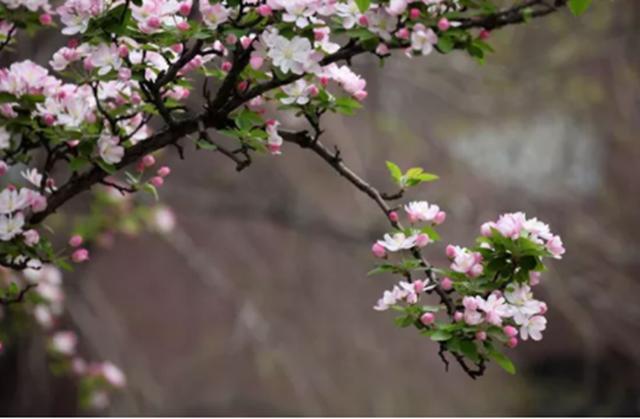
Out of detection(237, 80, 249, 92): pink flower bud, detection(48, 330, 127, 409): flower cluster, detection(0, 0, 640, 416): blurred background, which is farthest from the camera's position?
detection(0, 0, 640, 416): blurred background

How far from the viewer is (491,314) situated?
124 centimetres

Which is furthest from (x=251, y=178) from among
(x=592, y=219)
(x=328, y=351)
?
(x=592, y=219)

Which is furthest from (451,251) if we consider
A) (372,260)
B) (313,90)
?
(372,260)

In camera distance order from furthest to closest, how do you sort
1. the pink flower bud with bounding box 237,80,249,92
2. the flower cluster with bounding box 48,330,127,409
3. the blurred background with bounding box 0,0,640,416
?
1. the blurred background with bounding box 0,0,640,416
2. the flower cluster with bounding box 48,330,127,409
3. the pink flower bud with bounding box 237,80,249,92

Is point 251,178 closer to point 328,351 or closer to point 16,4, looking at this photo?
point 328,351

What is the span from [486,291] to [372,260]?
3.61m

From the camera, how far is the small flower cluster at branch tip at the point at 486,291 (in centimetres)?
125

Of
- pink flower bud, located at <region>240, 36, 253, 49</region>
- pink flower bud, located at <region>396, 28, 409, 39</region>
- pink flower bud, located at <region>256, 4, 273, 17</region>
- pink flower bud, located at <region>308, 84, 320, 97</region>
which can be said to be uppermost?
pink flower bud, located at <region>396, 28, 409, 39</region>

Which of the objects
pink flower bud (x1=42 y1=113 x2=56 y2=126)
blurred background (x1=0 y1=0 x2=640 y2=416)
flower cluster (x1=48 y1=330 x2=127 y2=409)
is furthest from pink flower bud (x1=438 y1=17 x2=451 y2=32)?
blurred background (x1=0 y1=0 x2=640 y2=416)

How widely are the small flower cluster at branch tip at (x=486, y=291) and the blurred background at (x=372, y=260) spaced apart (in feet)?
10.9

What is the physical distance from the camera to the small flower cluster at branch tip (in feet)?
4.09

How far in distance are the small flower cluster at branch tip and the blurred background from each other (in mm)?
3317

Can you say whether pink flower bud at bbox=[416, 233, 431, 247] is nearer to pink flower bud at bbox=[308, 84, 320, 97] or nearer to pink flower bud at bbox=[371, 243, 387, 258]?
pink flower bud at bbox=[371, 243, 387, 258]

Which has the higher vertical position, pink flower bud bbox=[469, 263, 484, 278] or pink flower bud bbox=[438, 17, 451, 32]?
pink flower bud bbox=[438, 17, 451, 32]
